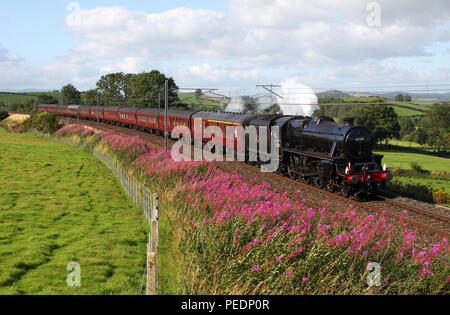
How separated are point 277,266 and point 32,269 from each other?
6.26 metres

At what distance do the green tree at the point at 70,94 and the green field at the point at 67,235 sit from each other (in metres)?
118

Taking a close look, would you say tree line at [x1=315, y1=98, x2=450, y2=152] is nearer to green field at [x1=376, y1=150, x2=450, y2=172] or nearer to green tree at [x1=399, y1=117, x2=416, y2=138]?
green field at [x1=376, y1=150, x2=450, y2=172]

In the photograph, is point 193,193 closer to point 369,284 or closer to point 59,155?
point 369,284

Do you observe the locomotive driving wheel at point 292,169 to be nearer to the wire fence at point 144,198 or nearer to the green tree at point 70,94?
the wire fence at point 144,198

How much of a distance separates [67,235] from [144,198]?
138 inches

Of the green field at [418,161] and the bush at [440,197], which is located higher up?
the bush at [440,197]

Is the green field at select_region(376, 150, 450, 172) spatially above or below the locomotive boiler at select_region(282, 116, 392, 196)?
below

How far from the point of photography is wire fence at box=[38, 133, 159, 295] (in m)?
5.81

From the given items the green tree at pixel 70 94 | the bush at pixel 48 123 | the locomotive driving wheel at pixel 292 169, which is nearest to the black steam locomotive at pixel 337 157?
the locomotive driving wheel at pixel 292 169

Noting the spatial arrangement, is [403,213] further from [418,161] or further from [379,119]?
[379,119]

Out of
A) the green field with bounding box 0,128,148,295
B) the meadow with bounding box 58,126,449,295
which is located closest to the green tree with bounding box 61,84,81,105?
the green field with bounding box 0,128,148,295

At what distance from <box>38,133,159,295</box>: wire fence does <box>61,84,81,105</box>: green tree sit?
98.6 m

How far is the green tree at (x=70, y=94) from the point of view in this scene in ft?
430
